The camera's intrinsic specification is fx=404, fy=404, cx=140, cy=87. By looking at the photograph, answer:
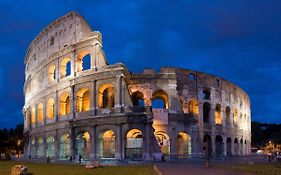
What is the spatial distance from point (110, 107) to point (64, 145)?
7787 millimetres

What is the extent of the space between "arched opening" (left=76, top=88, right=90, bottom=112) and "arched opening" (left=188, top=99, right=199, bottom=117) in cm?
1275

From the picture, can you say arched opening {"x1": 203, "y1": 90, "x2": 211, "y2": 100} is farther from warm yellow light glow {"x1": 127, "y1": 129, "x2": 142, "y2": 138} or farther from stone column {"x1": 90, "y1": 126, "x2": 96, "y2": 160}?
stone column {"x1": 90, "y1": 126, "x2": 96, "y2": 160}

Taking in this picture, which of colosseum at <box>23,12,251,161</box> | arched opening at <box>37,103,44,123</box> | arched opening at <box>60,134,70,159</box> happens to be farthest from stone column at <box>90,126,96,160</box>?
arched opening at <box>37,103,44,123</box>

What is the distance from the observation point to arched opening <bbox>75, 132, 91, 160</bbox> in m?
43.2

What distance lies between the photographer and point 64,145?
46.5 metres

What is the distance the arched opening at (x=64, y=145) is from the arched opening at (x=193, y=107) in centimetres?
1531

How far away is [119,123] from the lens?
39594mm

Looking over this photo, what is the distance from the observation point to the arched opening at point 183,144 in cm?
4778

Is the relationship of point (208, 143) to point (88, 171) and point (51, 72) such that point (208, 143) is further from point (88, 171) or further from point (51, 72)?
point (88, 171)

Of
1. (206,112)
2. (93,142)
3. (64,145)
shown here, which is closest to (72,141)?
(93,142)

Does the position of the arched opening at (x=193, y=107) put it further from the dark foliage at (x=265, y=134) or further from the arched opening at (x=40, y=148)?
the dark foliage at (x=265, y=134)

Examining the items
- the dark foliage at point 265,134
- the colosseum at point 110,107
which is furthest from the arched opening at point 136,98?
the dark foliage at point 265,134

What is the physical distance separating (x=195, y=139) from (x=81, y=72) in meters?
15.5

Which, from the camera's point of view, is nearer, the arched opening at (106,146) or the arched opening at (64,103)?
the arched opening at (106,146)
